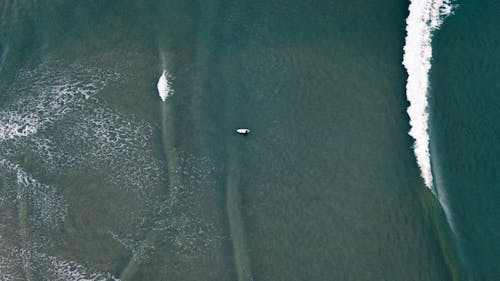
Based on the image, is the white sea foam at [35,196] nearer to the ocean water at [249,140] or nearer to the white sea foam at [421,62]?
the ocean water at [249,140]

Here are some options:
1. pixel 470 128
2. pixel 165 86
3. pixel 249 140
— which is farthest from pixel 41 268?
pixel 470 128

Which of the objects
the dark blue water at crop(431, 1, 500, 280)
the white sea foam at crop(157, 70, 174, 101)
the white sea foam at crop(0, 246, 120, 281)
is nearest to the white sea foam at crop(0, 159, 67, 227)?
the white sea foam at crop(0, 246, 120, 281)

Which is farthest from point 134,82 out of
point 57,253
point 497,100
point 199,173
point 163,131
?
point 497,100

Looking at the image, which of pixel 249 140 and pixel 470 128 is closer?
pixel 249 140

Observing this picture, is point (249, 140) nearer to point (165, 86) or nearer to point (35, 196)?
point (165, 86)

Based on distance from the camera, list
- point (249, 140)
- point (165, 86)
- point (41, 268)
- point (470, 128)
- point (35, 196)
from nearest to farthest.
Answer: point (41, 268)
point (35, 196)
point (249, 140)
point (470, 128)
point (165, 86)
